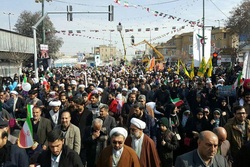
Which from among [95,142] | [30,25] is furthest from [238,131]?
[30,25]

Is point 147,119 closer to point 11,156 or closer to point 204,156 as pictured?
point 204,156

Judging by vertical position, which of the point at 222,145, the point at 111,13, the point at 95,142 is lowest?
the point at 95,142

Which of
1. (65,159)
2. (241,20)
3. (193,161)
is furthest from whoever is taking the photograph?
(241,20)

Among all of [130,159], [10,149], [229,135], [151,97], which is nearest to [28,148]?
[10,149]

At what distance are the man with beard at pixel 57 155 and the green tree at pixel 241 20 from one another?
32.2 metres

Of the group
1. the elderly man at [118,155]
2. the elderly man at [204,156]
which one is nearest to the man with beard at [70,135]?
the elderly man at [118,155]

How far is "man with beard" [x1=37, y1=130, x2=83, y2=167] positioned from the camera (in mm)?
4000

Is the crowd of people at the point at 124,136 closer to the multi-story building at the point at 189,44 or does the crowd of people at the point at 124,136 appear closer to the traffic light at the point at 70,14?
the traffic light at the point at 70,14

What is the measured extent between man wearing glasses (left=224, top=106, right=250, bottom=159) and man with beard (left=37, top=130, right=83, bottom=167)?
2729mm

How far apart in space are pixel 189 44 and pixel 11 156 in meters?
78.8

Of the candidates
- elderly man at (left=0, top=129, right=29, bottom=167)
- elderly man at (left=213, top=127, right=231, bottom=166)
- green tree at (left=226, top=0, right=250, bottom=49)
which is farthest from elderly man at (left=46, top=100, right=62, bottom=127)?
green tree at (left=226, top=0, right=250, bottom=49)

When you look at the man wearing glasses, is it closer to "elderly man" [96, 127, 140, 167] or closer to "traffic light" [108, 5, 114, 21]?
"elderly man" [96, 127, 140, 167]

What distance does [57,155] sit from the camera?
405 cm

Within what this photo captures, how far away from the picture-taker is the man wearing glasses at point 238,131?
17.6 feet
